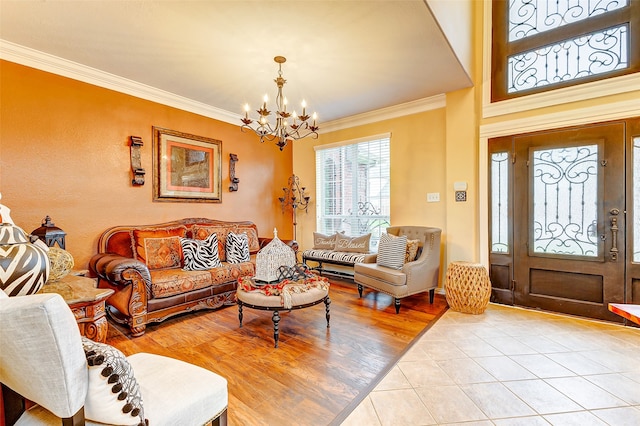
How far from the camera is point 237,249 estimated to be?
401 centimetres

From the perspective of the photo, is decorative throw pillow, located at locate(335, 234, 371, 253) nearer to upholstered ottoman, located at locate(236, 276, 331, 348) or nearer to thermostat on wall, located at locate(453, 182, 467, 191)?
thermostat on wall, located at locate(453, 182, 467, 191)

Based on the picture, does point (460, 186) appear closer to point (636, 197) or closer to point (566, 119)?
point (566, 119)

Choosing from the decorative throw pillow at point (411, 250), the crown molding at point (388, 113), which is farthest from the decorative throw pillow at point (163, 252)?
the crown molding at point (388, 113)

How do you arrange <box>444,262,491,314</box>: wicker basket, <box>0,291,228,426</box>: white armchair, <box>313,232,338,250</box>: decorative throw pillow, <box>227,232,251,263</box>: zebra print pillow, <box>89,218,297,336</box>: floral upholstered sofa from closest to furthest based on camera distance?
<box>0,291,228,426</box>: white armchair, <box>89,218,297,336</box>: floral upholstered sofa, <box>444,262,491,314</box>: wicker basket, <box>227,232,251,263</box>: zebra print pillow, <box>313,232,338,250</box>: decorative throw pillow

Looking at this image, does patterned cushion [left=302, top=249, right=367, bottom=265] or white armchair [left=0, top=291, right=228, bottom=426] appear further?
patterned cushion [left=302, top=249, right=367, bottom=265]

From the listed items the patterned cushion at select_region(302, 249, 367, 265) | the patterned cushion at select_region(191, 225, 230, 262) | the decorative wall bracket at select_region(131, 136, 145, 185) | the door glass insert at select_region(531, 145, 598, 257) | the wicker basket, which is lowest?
the wicker basket

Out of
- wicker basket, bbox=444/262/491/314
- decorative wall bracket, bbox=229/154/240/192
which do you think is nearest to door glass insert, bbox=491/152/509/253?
wicker basket, bbox=444/262/491/314

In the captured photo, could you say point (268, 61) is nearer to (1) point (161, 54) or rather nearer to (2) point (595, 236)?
(1) point (161, 54)

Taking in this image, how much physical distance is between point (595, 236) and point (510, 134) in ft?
4.79

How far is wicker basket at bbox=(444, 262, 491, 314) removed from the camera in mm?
3248

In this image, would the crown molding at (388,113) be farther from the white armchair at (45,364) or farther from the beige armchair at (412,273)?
the white armchair at (45,364)

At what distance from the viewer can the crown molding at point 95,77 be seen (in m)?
2.79

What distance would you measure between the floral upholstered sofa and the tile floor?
2.24 meters

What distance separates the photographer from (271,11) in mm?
2291
